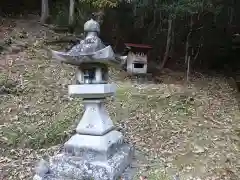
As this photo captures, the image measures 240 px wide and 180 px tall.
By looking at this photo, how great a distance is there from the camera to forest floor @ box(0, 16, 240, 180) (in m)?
4.52

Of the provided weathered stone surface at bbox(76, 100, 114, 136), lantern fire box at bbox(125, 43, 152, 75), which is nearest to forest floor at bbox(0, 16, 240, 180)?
lantern fire box at bbox(125, 43, 152, 75)

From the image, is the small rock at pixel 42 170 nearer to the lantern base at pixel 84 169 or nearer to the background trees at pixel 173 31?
the lantern base at pixel 84 169

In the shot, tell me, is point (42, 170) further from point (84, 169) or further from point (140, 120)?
point (140, 120)

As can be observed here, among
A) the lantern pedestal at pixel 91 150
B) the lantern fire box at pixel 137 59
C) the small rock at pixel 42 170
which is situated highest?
the lantern fire box at pixel 137 59

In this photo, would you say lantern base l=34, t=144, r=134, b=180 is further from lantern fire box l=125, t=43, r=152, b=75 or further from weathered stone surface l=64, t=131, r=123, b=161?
lantern fire box l=125, t=43, r=152, b=75

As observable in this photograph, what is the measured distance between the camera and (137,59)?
29.1 feet

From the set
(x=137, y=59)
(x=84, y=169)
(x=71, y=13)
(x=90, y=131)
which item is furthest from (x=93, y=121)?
(x=71, y=13)

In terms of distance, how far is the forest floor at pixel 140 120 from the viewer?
14.8 feet

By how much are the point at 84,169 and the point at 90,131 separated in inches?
20.0

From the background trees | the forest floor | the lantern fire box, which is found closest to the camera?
the forest floor

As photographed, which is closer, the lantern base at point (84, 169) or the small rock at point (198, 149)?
the lantern base at point (84, 169)

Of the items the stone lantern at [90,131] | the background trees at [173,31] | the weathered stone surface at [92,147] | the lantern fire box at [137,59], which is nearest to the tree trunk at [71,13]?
the background trees at [173,31]

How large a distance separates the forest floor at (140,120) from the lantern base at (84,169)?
0.37 meters

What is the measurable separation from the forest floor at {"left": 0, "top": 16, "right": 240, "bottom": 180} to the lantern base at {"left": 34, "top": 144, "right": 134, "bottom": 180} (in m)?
0.37
